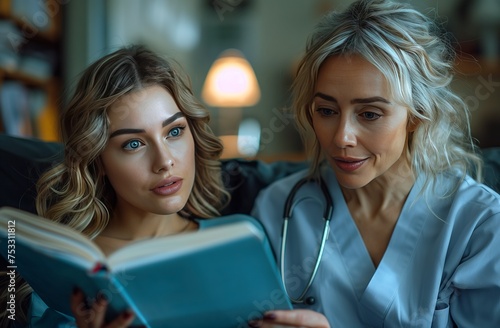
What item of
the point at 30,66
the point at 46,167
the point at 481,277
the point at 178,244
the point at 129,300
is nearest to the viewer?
the point at 178,244

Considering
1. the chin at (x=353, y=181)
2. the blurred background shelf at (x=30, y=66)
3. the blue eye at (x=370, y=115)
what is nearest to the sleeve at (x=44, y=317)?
the chin at (x=353, y=181)

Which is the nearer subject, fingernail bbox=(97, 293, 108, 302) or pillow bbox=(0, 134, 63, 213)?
fingernail bbox=(97, 293, 108, 302)

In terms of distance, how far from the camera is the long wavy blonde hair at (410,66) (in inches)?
53.0

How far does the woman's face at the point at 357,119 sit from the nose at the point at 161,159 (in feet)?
1.20

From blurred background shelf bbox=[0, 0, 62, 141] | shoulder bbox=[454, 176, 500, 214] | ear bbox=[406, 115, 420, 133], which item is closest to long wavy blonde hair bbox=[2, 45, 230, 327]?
ear bbox=[406, 115, 420, 133]

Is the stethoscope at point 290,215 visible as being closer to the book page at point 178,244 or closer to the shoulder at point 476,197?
the shoulder at point 476,197

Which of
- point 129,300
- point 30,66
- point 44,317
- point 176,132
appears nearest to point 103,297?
point 129,300

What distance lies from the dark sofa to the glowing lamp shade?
3.25 metres

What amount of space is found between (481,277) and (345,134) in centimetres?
43

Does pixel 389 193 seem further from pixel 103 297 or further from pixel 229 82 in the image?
pixel 229 82

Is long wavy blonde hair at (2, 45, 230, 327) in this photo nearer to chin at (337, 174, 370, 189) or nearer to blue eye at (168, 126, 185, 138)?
blue eye at (168, 126, 185, 138)

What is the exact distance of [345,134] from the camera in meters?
1.34

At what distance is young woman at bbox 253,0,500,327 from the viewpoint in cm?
133

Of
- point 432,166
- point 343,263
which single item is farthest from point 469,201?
point 343,263
